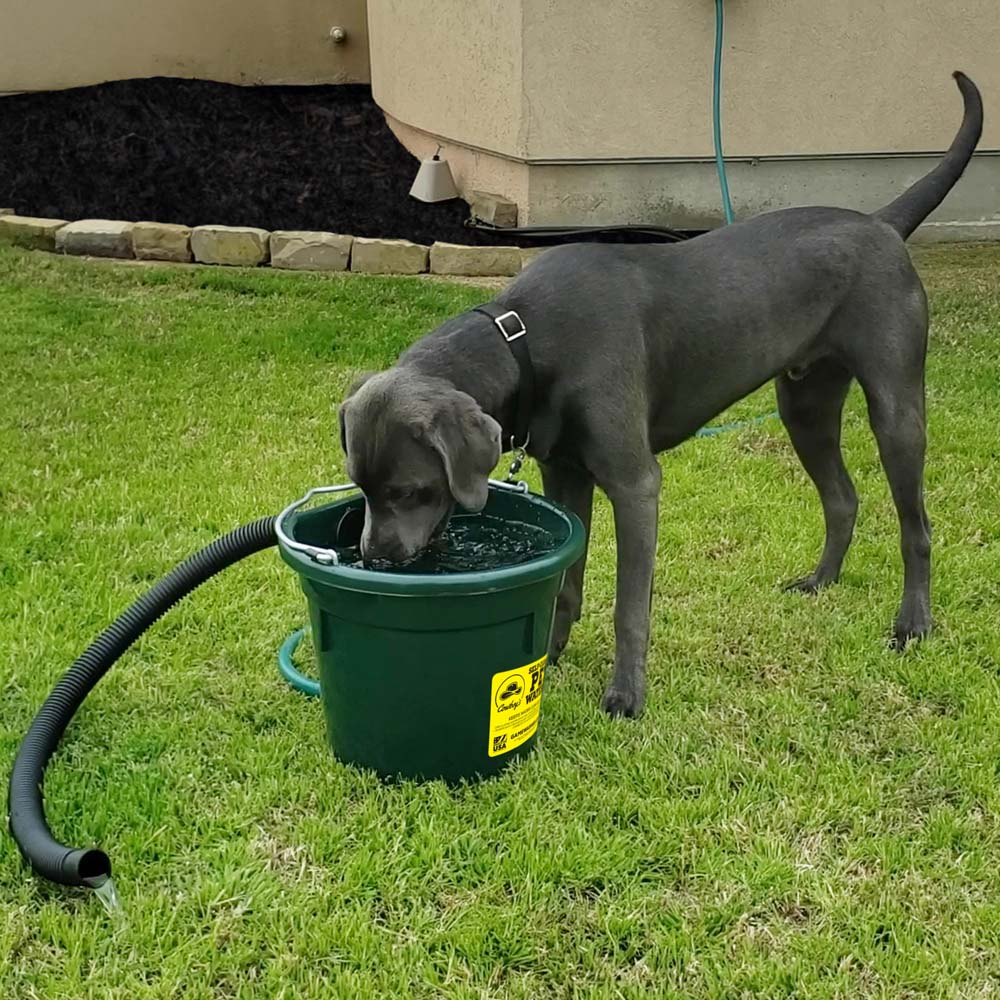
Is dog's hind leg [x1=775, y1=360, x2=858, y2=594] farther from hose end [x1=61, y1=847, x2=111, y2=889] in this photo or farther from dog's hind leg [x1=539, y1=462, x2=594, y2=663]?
Answer: hose end [x1=61, y1=847, x2=111, y2=889]

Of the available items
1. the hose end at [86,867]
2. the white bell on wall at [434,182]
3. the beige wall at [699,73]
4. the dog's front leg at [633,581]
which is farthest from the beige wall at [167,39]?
the hose end at [86,867]

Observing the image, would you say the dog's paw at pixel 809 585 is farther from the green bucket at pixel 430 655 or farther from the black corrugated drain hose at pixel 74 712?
the black corrugated drain hose at pixel 74 712

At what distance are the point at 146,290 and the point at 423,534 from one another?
18.2 ft

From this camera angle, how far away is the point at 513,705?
287 centimetres

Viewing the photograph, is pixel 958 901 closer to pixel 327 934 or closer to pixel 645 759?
pixel 645 759

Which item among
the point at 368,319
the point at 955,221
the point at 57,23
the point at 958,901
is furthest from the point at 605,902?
the point at 57,23

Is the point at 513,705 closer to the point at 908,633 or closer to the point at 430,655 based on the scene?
the point at 430,655

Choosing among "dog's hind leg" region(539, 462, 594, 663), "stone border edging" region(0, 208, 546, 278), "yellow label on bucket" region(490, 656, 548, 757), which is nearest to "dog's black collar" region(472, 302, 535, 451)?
"dog's hind leg" region(539, 462, 594, 663)

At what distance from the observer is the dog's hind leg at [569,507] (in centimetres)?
354

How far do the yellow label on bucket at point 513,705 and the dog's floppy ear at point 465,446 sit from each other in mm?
427

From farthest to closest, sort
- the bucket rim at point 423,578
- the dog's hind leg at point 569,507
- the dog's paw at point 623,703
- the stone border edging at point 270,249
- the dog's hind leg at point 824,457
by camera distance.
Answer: the stone border edging at point 270,249, the dog's hind leg at point 824,457, the dog's hind leg at point 569,507, the dog's paw at point 623,703, the bucket rim at point 423,578

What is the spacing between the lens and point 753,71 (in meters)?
8.55

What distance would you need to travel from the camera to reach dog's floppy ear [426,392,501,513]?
2717 millimetres

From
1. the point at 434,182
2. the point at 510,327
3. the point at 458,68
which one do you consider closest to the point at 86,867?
the point at 510,327
